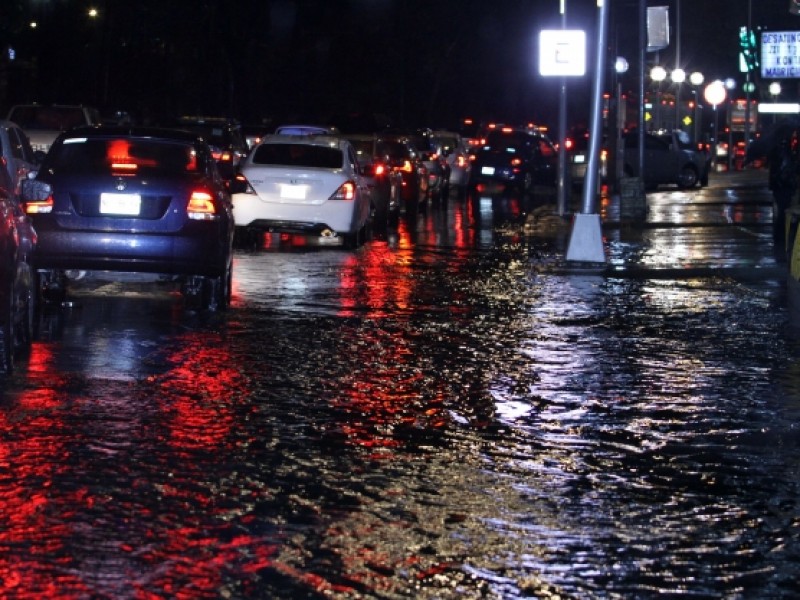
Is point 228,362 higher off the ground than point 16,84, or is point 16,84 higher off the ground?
point 16,84

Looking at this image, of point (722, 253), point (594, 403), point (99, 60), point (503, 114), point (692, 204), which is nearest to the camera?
point (594, 403)

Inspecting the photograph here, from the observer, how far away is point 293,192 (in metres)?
21.7

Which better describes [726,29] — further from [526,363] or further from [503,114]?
[526,363]

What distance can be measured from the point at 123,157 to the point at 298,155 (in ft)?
27.0

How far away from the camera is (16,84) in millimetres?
52562

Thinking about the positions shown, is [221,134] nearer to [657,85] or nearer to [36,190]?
[36,190]

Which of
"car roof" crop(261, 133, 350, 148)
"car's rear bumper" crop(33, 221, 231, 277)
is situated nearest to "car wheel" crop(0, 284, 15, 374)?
"car's rear bumper" crop(33, 221, 231, 277)

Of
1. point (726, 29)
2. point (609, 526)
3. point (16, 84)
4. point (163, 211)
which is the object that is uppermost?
point (726, 29)

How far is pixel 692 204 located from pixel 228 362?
2717 cm

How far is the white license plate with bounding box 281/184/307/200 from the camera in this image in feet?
71.0

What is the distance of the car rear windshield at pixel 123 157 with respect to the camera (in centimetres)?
1407

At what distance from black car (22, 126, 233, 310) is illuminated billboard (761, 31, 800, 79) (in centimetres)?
3297

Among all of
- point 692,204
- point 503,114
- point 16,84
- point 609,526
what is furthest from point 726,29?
point 609,526

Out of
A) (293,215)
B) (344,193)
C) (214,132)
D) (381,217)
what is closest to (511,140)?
(214,132)
